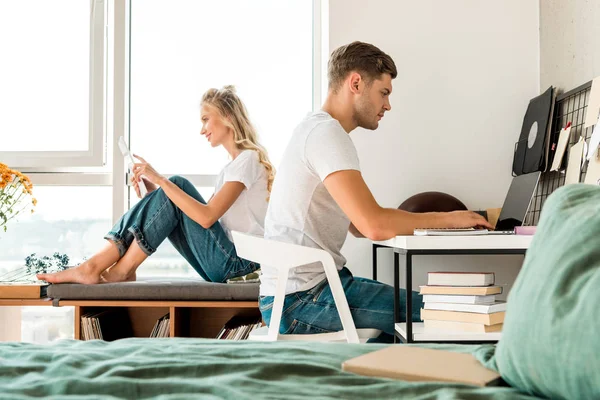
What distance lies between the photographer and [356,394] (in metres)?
0.87

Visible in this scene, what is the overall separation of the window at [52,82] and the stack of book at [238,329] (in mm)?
1150

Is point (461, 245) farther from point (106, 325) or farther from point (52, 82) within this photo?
point (52, 82)

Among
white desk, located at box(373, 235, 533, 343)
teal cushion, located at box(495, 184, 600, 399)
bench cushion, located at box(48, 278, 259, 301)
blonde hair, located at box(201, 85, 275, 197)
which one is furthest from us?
blonde hair, located at box(201, 85, 275, 197)

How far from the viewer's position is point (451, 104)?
3170 mm

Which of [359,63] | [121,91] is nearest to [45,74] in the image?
[121,91]

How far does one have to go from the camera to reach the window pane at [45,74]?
352 cm

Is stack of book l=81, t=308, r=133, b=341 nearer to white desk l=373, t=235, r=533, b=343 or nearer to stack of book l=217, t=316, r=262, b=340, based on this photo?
stack of book l=217, t=316, r=262, b=340

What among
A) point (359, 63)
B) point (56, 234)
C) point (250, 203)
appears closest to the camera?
point (359, 63)

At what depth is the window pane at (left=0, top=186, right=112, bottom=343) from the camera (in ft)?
11.5

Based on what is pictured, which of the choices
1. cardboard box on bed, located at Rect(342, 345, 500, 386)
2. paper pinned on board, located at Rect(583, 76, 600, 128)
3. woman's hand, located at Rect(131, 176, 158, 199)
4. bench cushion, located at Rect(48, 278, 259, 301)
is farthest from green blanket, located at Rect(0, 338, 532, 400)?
woman's hand, located at Rect(131, 176, 158, 199)

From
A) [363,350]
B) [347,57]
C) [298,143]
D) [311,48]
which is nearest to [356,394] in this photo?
[363,350]

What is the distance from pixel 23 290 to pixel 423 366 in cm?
224

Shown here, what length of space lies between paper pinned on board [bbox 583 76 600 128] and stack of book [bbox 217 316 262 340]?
1.50 metres

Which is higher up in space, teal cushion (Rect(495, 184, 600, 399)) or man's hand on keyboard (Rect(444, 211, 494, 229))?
man's hand on keyboard (Rect(444, 211, 494, 229))
